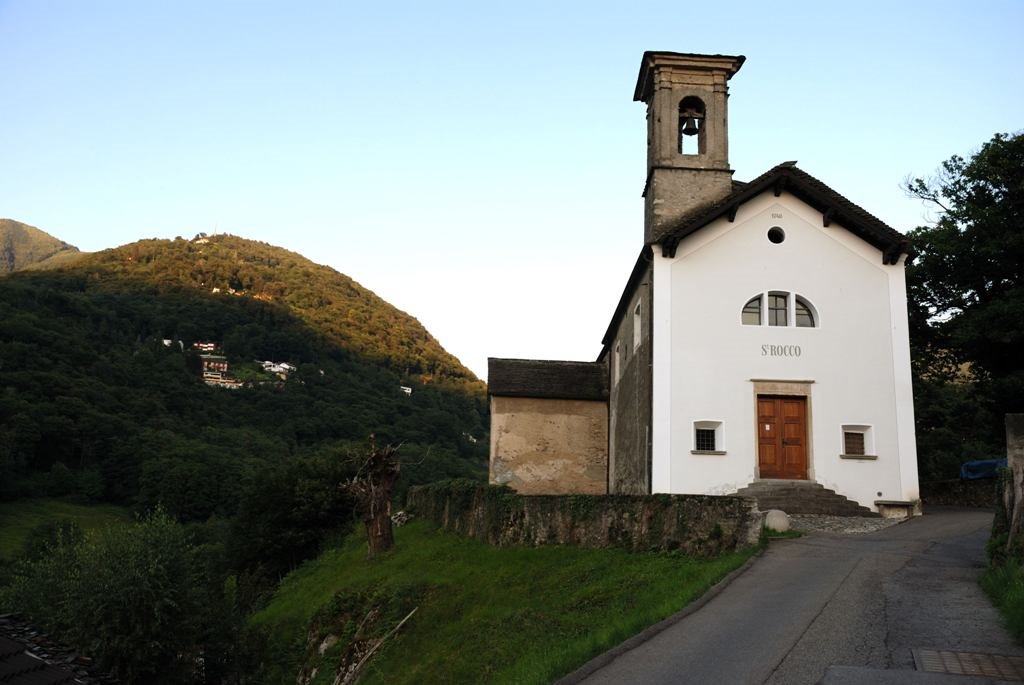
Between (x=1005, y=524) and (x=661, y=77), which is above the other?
(x=661, y=77)

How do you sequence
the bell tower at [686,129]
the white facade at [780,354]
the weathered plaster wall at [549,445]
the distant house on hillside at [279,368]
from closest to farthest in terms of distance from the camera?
1. the white facade at [780,354]
2. the bell tower at [686,129]
3. the weathered plaster wall at [549,445]
4. the distant house on hillside at [279,368]

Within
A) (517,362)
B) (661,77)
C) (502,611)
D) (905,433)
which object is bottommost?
(502,611)

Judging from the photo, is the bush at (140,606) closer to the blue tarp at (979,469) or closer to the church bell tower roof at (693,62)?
the church bell tower roof at (693,62)

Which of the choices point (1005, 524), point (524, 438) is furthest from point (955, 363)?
point (1005, 524)

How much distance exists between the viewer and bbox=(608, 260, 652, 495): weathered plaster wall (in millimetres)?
23453

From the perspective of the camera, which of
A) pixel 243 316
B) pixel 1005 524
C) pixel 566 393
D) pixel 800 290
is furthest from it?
pixel 243 316

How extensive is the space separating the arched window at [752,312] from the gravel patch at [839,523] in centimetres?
503

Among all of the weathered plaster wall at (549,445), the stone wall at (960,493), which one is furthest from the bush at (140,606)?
the stone wall at (960,493)

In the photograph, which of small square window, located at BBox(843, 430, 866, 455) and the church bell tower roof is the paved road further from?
the church bell tower roof

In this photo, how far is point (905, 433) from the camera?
2238 cm

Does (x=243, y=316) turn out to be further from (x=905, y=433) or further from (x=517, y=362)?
(x=905, y=433)

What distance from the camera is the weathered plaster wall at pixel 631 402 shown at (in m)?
23.5

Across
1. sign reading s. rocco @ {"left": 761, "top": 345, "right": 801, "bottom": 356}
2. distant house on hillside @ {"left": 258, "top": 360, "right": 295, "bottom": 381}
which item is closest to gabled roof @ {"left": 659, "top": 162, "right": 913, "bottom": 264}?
sign reading s. rocco @ {"left": 761, "top": 345, "right": 801, "bottom": 356}

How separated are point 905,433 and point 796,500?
3.47 meters
